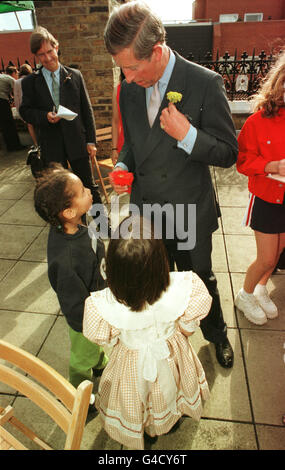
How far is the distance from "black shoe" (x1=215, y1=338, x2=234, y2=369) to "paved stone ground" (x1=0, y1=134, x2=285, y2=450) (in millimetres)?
52

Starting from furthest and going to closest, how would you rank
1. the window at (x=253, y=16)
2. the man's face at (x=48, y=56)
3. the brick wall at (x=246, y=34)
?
1. the window at (x=253, y=16)
2. the brick wall at (x=246, y=34)
3. the man's face at (x=48, y=56)

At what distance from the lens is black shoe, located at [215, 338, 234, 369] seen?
226 centimetres

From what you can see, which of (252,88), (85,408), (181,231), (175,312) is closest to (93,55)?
(252,88)

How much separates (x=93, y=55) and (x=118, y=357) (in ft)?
16.6

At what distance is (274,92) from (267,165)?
458 mm

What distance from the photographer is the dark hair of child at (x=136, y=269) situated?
1.24 meters

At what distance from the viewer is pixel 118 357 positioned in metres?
1.56

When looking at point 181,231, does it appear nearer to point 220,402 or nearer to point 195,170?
Answer: point 195,170

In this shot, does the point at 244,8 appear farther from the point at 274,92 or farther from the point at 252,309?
the point at 252,309

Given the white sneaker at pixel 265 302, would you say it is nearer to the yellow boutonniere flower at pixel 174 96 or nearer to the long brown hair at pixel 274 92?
the long brown hair at pixel 274 92

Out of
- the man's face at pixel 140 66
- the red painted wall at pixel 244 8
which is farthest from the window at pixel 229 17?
the man's face at pixel 140 66

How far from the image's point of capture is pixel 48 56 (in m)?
3.19

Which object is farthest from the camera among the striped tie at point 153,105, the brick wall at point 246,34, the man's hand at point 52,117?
the brick wall at point 246,34

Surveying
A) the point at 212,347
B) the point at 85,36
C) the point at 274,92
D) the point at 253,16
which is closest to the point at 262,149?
the point at 274,92
